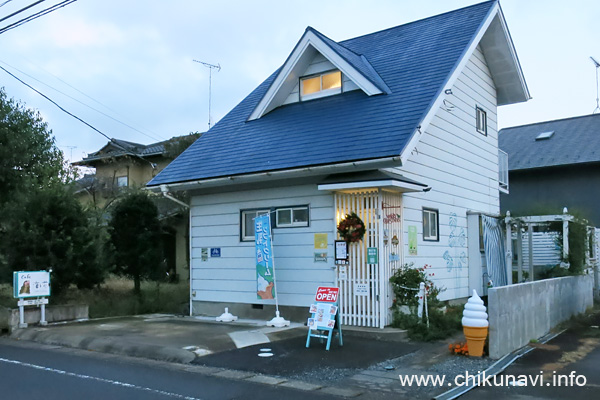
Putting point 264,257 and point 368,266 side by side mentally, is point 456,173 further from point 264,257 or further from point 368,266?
point 264,257

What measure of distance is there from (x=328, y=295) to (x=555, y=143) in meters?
19.8

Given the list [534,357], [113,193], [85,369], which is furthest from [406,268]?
[113,193]

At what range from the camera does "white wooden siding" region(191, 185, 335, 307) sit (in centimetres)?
1179

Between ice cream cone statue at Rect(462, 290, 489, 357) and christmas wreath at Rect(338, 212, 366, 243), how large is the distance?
9.41ft

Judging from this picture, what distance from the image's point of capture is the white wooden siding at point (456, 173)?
12.3m

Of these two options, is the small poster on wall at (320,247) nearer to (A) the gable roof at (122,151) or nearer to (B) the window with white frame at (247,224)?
(B) the window with white frame at (247,224)

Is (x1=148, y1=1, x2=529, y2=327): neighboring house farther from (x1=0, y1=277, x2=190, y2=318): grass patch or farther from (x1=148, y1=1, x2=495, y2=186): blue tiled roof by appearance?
(x1=0, y1=277, x2=190, y2=318): grass patch

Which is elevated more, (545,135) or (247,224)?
(545,135)

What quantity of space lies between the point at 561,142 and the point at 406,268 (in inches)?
689

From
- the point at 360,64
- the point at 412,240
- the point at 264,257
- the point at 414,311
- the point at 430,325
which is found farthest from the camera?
the point at 360,64

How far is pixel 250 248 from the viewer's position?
12.9 m

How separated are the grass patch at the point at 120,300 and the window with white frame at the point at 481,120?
926 cm

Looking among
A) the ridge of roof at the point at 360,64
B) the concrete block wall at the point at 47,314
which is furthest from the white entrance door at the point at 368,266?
the concrete block wall at the point at 47,314

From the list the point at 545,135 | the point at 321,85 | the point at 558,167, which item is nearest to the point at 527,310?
the point at 321,85
